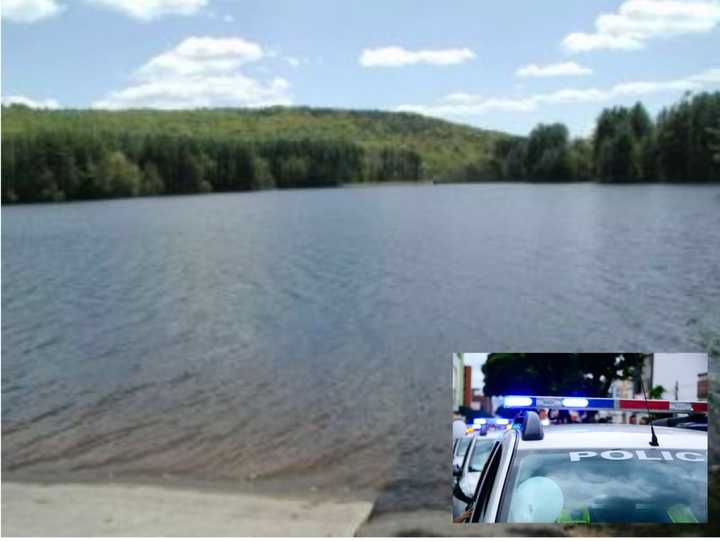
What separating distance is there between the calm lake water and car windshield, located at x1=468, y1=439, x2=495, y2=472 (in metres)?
1.00

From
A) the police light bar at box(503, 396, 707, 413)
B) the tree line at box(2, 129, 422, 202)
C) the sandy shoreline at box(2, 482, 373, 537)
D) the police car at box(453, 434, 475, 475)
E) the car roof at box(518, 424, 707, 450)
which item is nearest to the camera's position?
the car roof at box(518, 424, 707, 450)

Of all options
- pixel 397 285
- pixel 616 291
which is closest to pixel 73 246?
pixel 397 285

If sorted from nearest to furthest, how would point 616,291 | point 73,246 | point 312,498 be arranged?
point 312,498 < point 616,291 < point 73,246

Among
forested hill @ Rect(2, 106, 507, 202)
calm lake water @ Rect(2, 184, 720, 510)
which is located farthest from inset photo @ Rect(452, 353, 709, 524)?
forested hill @ Rect(2, 106, 507, 202)

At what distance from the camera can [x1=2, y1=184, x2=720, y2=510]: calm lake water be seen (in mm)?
5660

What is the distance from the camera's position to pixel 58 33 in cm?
608

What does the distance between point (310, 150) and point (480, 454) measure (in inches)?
111

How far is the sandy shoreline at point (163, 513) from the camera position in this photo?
480 centimetres

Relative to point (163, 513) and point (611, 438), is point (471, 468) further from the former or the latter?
point (163, 513)

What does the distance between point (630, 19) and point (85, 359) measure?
4032 mm

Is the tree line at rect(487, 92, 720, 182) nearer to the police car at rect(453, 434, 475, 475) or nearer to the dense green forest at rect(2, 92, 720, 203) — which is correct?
the dense green forest at rect(2, 92, 720, 203)

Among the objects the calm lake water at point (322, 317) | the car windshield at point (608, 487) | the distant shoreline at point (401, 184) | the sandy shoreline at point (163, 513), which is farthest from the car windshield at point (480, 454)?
the distant shoreline at point (401, 184)

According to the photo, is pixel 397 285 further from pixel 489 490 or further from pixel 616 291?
pixel 489 490

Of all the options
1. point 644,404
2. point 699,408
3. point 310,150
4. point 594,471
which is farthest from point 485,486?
point 310,150
